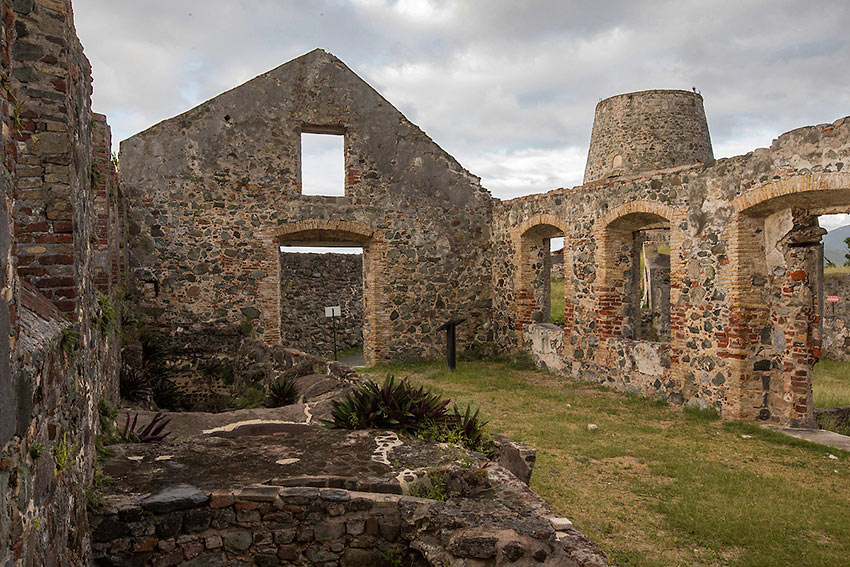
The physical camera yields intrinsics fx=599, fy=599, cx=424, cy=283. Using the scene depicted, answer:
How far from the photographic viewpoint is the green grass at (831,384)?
9352 millimetres

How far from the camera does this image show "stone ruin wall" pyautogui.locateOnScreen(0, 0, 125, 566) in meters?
2.04

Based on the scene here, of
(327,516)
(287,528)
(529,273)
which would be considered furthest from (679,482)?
(529,273)

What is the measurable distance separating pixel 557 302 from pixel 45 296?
18901mm

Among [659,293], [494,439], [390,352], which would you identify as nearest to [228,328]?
[390,352]

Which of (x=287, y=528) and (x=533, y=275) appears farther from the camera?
(x=533, y=275)

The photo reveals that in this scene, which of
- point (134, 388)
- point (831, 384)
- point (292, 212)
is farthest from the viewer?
point (292, 212)

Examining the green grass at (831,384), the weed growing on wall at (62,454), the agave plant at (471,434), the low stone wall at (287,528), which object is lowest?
the green grass at (831,384)

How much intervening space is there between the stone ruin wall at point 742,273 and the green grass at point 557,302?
6.64 m

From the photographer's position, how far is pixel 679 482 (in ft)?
19.1

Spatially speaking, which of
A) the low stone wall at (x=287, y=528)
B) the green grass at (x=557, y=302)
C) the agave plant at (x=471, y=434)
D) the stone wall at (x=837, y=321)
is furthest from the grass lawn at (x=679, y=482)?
the stone wall at (x=837, y=321)

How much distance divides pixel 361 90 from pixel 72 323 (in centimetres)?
1022

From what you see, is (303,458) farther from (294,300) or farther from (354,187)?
(294,300)

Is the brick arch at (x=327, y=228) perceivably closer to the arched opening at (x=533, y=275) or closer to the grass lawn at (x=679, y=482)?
the arched opening at (x=533, y=275)

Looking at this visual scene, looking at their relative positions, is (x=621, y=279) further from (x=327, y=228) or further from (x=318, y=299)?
(x=318, y=299)
